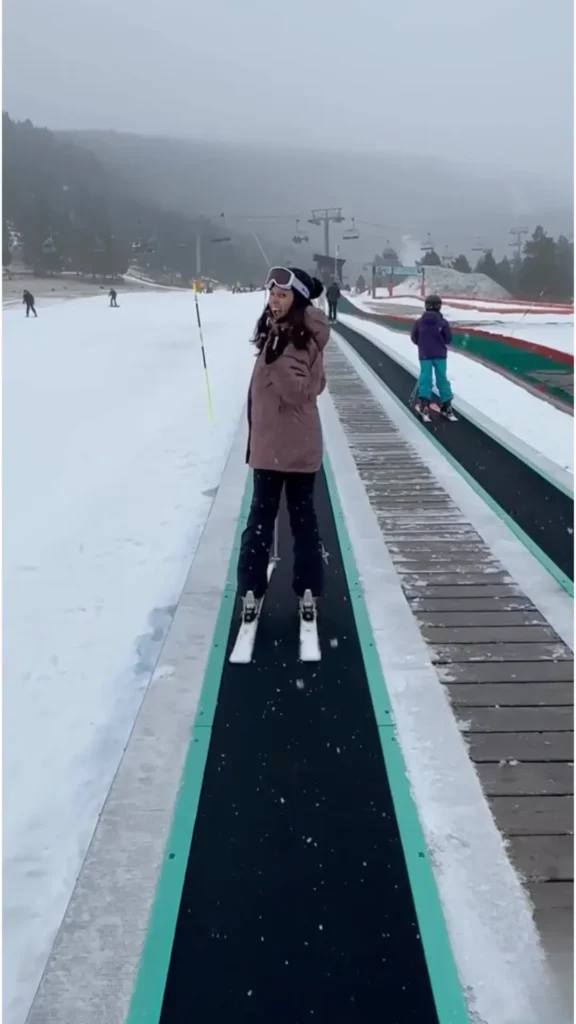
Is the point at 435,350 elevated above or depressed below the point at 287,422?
above

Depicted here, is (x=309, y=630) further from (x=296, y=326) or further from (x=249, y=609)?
(x=296, y=326)

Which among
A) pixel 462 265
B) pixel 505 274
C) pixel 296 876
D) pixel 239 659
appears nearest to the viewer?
pixel 296 876

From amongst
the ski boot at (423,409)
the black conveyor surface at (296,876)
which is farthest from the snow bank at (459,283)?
the black conveyor surface at (296,876)

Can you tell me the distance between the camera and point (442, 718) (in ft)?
11.2

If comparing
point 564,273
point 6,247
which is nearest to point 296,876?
point 564,273

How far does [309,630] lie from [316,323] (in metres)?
1.57

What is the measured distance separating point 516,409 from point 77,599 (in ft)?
33.0

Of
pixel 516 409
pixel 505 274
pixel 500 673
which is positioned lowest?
pixel 500 673

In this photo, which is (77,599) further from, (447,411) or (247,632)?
(447,411)

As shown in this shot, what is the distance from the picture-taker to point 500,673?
12.5 feet

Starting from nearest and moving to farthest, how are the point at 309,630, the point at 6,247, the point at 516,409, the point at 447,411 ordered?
the point at 309,630 → the point at 447,411 → the point at 516,409 → the point at 6,247

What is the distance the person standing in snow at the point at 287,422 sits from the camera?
3.75m

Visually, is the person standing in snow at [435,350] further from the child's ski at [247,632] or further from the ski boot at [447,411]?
the child's ski at [247,632]

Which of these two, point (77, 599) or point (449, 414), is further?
point (449, 414)
